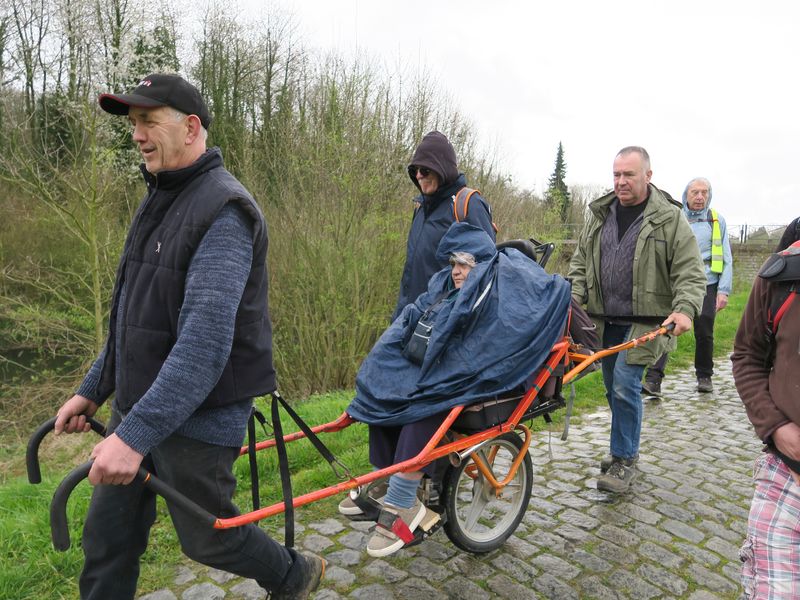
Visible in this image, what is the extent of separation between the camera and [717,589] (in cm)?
334

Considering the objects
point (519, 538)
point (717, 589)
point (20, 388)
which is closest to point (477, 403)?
point (519, 538)

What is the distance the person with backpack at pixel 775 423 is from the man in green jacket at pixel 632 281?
176cm

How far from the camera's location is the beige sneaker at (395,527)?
3070mm

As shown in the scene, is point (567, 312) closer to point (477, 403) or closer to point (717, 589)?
point (477, 403)

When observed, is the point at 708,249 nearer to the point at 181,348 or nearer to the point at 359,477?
the point at 359,477

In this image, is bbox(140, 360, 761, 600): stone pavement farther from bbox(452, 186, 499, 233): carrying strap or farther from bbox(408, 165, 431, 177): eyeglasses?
bbox(408, 165, 431, 177): eyeglasses

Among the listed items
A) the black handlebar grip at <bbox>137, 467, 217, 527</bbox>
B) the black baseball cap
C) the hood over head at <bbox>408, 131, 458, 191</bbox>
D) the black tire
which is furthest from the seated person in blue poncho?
the black baseball cap

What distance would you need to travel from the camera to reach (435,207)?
4.27m

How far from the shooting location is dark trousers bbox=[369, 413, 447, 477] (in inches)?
124

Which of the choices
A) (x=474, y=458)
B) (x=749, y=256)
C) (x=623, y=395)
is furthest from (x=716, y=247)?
(x=749, y=256)

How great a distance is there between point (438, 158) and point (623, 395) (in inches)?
85.2

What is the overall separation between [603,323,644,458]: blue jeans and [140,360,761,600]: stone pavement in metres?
0.34

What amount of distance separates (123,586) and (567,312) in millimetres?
2576

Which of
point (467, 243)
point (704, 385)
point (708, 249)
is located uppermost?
point (708, 249)
